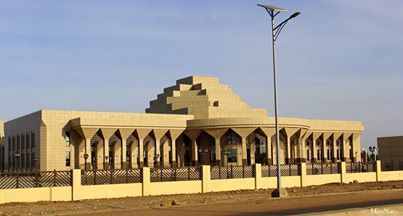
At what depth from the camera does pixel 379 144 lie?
8938 cm

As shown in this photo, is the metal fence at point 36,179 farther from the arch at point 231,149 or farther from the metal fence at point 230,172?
the arch at point 231,149

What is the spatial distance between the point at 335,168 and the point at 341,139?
71.9 m

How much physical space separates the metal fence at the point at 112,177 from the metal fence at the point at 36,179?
180 centimetres

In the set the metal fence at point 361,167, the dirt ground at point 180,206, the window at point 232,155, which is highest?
the window at point 232,155

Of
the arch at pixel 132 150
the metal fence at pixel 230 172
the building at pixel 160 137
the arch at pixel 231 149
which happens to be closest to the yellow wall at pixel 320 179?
the metal fence at pixel 230 172

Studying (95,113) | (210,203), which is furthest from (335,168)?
(95,113)

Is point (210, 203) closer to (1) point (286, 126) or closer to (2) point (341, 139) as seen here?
(1) point (286, 126)

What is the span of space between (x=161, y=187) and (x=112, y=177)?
2755mm

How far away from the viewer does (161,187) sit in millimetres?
33438

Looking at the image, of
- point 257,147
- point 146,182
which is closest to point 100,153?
point 257,147

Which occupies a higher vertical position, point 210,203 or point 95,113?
point 95,113

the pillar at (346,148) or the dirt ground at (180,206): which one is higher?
the pillar at (346,148)

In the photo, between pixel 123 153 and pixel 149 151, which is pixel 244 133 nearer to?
pixel 149 151

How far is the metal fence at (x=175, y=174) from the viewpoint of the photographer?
114ft
